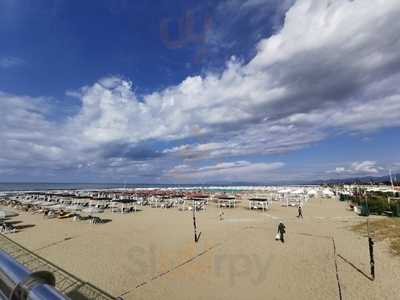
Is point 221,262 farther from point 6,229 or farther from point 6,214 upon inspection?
point 6,214

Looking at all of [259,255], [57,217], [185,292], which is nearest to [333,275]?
[259,255]

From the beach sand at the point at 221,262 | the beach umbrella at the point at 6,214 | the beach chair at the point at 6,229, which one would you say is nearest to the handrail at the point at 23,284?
the beach sand at the point at 221,262

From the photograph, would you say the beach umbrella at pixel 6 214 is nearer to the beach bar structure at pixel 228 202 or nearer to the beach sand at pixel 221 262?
the beach sand at pixel 221 262

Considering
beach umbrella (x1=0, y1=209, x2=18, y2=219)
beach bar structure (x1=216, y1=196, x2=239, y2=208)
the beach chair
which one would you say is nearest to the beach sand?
the beach chair

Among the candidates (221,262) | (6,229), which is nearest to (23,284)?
(221,262)

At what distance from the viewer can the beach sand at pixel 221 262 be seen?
971 centimetres

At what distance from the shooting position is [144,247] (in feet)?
50.1

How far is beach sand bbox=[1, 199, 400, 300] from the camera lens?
9.71m

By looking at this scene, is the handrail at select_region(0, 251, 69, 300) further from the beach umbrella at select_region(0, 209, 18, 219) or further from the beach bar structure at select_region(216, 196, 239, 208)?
Result: the beach bar structure at select_region(216, 196, 239, 208)

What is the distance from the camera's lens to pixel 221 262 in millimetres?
12531

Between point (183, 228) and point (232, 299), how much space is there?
12.1m

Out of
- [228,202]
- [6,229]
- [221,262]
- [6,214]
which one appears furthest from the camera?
[228,202]

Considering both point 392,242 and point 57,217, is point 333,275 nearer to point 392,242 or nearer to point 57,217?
point 392,242

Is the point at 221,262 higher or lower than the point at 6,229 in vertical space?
A: lower
